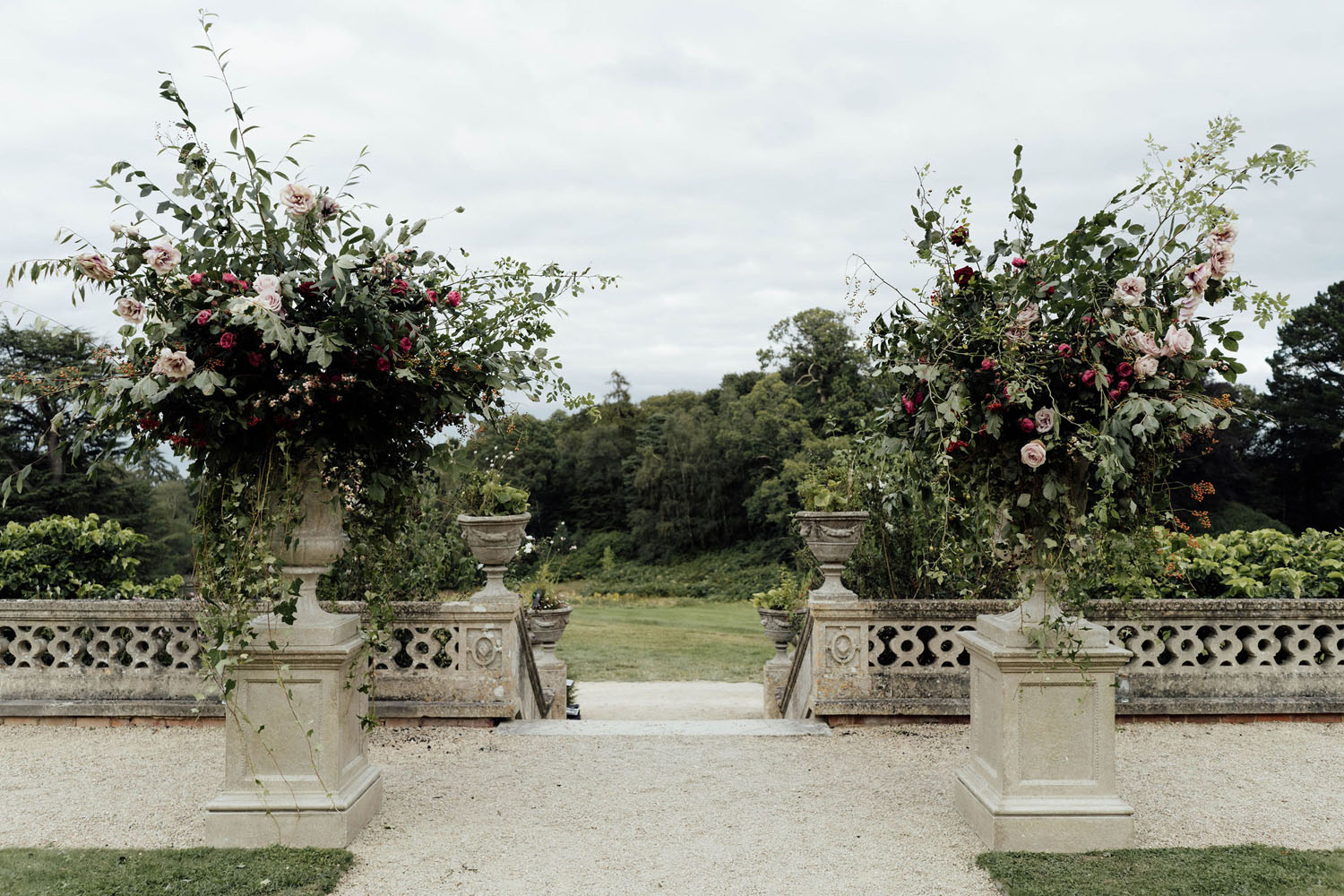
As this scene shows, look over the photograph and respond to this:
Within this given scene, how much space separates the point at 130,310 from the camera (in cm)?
351

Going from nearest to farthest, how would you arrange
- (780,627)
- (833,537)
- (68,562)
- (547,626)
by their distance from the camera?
(833,537) → (68,562) → (547,626) → (780,627)

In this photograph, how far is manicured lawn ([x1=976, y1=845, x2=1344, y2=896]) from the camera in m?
3.37

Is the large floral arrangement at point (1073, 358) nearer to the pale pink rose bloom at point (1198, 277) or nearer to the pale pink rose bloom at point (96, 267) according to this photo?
the pale pink rose bloom at point (1198, 277)

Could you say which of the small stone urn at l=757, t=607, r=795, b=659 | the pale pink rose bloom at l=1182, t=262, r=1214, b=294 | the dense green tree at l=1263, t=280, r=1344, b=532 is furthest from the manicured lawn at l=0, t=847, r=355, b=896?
the dense green tree at l=1263, t=280, r=1344, b=532

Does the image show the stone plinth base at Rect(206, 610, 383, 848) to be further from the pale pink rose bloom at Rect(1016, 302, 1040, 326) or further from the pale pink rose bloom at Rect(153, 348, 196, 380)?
the pale pink rose bloom at Rect(1016, 302, 1040, 326)

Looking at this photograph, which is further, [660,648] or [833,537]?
[660,648]

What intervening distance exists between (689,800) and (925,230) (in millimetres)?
3100

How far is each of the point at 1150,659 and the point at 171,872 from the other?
5.97 m

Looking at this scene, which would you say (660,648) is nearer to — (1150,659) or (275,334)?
(1150,659)

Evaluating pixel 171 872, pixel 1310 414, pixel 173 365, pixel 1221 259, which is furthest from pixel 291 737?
pixel 1310 414

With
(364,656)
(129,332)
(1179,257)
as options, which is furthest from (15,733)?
(1179,257)

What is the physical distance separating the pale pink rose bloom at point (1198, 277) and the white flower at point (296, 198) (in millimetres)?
3722

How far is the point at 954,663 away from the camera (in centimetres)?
610

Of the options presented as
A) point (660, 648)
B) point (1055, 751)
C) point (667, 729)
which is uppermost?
point (1055, 751)
